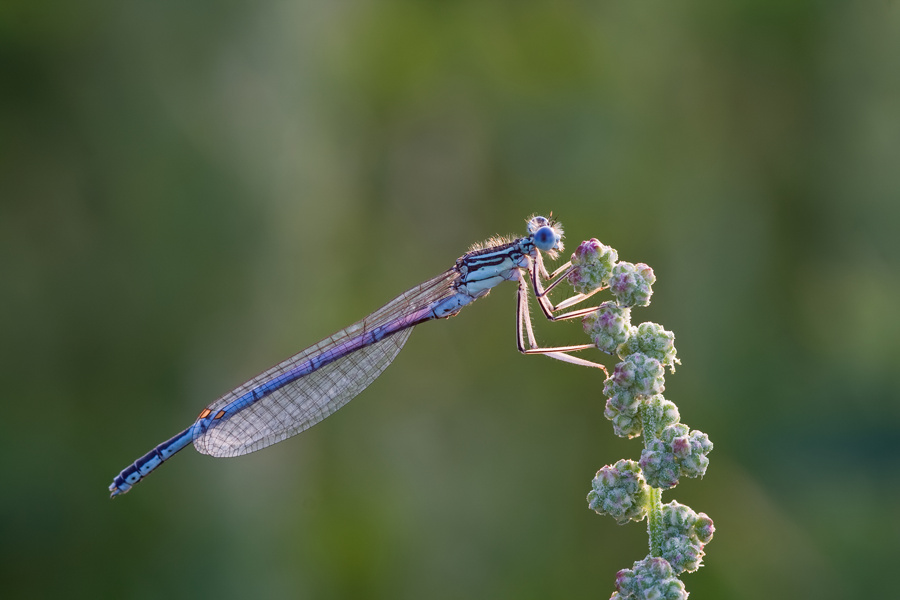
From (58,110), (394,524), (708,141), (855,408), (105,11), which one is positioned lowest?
(855,408)

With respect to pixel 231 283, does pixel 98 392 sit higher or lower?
lower

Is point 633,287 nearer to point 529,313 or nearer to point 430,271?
point 529,313

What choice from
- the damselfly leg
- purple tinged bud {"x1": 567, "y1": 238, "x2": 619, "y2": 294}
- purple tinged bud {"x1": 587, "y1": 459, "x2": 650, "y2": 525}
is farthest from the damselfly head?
purple tinged bud {"x1": 587, "y1": 459, "x2": 650, "y2": 525}

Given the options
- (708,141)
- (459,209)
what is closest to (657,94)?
(708,141)

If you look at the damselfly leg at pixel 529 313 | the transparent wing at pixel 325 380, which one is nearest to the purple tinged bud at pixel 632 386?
the damselfly leg at pixel 529 313

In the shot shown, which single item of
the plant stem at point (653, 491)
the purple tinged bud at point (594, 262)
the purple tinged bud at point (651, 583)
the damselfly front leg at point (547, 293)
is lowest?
the purple tinged bud at point (651, 583)

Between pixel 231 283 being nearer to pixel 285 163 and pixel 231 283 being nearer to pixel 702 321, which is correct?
pixel 285 163

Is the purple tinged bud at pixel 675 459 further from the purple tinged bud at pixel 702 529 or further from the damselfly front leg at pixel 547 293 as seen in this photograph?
the damselfly front leg at pixel 547 293
